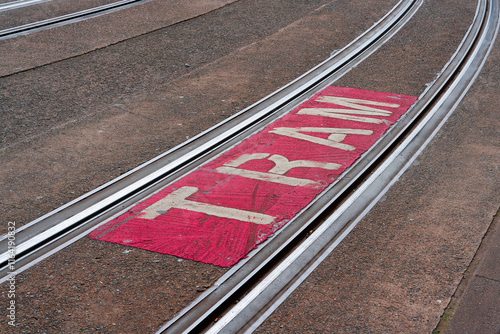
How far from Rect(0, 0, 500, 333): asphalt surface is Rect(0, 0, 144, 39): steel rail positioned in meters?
0.48

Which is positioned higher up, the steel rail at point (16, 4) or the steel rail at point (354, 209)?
the steel rail at point (16, 4)

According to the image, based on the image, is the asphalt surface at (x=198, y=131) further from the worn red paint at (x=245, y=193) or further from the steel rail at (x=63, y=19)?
the steel rail at (x=63, y=19)

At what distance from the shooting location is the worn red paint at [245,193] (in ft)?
18.9

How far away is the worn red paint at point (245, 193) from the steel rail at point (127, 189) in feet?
0.76

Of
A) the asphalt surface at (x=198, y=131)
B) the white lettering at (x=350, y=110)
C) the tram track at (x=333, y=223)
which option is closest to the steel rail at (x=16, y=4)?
the asphalt surface at (x=198, y=131)

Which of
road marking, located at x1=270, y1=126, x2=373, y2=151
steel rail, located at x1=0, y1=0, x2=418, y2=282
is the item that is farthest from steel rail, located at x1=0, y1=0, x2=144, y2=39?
road marking, located at x1=270, y1=126, x2=373, y2=151

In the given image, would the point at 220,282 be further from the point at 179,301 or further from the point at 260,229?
the point at 260,229

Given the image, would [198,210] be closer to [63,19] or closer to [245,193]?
[245,193]

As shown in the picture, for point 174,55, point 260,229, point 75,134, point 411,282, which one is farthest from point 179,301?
point 174,55

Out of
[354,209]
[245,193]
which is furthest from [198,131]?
[354,209]

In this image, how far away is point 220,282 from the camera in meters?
5.16

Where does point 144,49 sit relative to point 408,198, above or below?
above

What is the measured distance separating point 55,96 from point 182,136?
259 centimetres

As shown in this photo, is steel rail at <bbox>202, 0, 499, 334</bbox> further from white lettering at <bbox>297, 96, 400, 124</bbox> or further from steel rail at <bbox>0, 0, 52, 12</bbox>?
steel rail at <bbox>0, 0, 52, 12</bbox>
